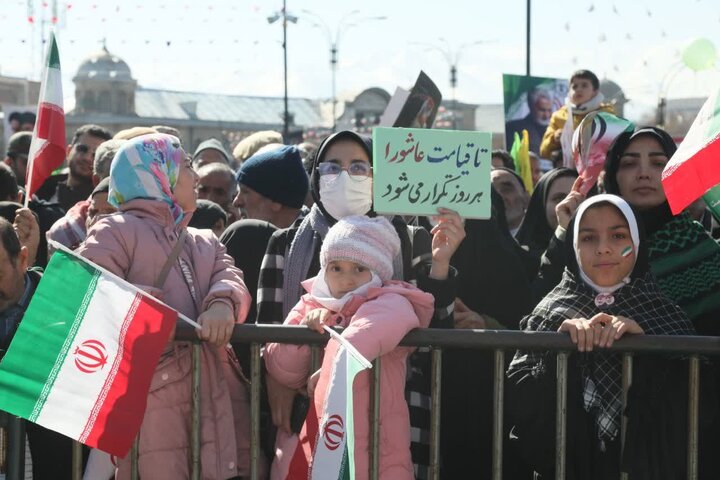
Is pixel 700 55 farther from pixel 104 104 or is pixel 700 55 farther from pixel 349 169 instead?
pixel 104 104

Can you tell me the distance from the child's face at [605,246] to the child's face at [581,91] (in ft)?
16.2

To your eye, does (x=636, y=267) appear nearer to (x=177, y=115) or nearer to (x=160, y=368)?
(x=160, y=368)

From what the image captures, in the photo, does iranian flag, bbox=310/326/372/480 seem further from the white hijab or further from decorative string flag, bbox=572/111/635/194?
decorative string flag, bbox=572/111/635/194

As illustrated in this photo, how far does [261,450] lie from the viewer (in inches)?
174

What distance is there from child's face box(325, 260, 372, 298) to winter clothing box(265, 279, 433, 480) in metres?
0.07

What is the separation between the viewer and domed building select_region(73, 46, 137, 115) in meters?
94.7

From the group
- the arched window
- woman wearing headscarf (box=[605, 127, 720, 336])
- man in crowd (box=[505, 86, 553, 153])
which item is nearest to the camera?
woman wearing headscarf (box=[605, 127, 720, 336])

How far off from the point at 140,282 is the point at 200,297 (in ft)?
0.77

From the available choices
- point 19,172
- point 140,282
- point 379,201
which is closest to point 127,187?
point 140,282

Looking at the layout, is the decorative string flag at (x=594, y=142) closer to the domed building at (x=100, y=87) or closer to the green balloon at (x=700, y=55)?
the green balloon at (x=700, y=55)

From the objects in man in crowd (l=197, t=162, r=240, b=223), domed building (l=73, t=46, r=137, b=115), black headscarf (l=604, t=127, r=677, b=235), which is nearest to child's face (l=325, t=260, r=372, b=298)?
black headscarf (l=604, t=127, r=677, b=235)

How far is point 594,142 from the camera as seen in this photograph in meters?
5.47

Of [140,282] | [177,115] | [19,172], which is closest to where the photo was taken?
[140,282]

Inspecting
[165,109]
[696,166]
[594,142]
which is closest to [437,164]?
[696,166]
